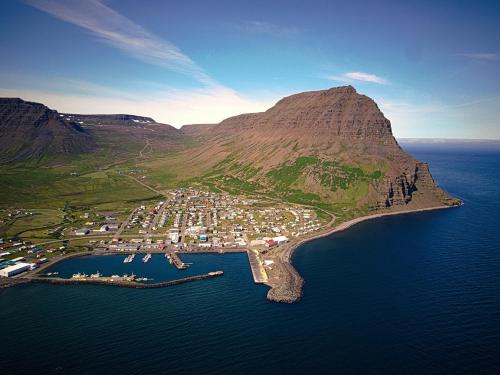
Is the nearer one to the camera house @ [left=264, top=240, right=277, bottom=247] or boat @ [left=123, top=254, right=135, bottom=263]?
boat @ [left=123, top=254, right=135, bottom=263]

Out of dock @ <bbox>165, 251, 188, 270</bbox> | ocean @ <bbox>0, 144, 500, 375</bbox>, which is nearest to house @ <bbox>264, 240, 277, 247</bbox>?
ocean @ <bbox>0, 144, 500, 375</bbox>

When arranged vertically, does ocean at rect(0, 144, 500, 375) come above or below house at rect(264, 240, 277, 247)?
below

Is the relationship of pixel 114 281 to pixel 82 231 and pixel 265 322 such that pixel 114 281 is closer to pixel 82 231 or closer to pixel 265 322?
pixel 265 322

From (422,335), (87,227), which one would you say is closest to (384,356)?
(422,335)

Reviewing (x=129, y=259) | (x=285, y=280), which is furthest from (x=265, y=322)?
(x=129, y=259)

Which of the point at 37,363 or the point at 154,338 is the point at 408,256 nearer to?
the point at 154,338

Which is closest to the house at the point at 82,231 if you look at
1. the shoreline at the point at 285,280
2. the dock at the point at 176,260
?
the dock at the point at 176,260

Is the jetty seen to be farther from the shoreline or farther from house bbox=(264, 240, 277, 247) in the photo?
house bbox=(264, 240, 277, 247)
